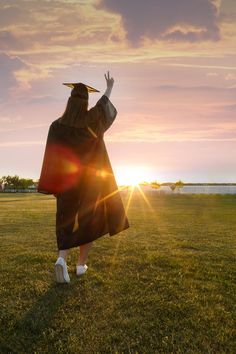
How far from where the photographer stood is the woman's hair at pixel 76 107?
223 inches

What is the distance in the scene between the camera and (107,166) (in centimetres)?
601

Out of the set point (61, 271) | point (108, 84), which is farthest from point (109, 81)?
point (61, 271)

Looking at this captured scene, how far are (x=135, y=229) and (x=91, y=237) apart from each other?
7.22 metres

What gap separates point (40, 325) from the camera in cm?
423

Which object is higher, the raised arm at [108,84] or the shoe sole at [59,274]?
the raised arm at [108,84]

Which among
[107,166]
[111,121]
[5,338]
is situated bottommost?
[5,338]

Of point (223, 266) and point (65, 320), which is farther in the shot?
point (223, 266)

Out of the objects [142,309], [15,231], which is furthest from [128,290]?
[15,231]

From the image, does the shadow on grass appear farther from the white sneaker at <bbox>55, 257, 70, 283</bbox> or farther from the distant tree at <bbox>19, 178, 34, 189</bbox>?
the distant tree at <bbox>19, 178, 34, 189</bbox>

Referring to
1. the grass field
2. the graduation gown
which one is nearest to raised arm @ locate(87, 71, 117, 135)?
the graduation gown

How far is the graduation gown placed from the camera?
5773mm

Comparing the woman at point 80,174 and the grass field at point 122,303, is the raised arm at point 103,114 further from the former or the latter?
the grass field at point 122,303

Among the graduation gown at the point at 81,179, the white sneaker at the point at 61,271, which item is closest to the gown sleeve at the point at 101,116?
the graduation gown at the point at 81,179

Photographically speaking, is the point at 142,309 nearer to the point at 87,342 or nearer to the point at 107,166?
the point at 87,342
